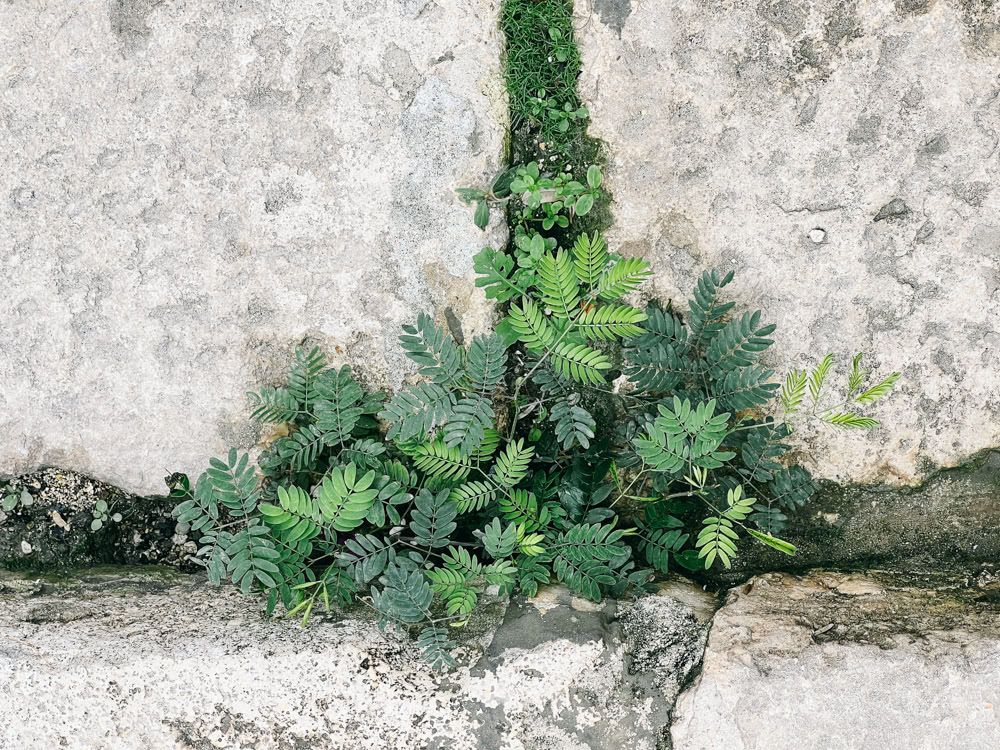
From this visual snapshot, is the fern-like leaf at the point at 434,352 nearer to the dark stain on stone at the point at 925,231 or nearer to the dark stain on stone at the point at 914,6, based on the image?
the dark stain on stone at the point at 925,231

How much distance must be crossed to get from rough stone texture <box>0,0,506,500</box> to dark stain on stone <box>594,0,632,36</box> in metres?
0.35

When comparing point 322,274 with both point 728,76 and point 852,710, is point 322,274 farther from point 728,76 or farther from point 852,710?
point 852,710

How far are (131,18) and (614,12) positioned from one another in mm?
1493

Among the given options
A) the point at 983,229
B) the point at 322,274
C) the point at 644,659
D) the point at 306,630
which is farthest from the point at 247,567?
the point at 983,229

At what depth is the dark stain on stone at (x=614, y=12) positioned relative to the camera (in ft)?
8.60

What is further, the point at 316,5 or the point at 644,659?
the point at 316,5

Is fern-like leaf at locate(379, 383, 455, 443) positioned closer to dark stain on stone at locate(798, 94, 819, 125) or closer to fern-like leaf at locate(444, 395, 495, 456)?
fern-like leaf at locate(444, 395, 495, 456)

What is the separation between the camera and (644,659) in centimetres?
238

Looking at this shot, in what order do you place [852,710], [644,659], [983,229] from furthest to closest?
1. [983,229]
2. [644,659]
3. [852,710]

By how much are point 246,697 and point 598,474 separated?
3.94 feet

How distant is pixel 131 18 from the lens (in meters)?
2.59

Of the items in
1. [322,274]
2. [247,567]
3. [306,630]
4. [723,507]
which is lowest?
[306,630]

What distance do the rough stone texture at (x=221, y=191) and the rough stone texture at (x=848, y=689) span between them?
4.19ft

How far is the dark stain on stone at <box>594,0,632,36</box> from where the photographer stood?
262cm
